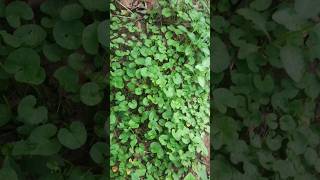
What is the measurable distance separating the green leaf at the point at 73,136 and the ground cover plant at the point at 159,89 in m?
0.09

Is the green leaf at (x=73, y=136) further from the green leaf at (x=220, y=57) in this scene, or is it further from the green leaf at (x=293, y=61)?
Result: the green leaf at (x=293, y=61)

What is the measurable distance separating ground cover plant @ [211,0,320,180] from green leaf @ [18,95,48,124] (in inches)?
22.6

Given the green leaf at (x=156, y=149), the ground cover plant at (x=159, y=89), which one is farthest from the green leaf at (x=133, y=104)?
the green leaf at (x=156, y=149)

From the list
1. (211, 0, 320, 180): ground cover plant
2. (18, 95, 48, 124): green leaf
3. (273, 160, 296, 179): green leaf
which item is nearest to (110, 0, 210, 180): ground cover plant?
(211, 0, 320, 180): ground cover plant

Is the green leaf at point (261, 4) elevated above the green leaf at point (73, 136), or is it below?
above

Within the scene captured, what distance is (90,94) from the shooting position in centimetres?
160

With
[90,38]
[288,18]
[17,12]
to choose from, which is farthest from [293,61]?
[17,12]

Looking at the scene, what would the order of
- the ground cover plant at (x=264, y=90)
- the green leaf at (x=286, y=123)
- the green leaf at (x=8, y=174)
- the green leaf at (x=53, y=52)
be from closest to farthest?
1. the green leaf at (x=8, y=174)
2. the green leaf at (x=53, y=52)
3. the ground cover plant at (x=264, y=90)
4. the green leaf at (x=286, y=123)

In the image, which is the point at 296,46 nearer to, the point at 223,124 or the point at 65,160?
the point at 223,124

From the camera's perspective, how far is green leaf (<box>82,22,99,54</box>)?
1567 mm

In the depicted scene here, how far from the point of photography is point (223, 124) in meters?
1.74

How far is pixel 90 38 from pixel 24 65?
0.22 meters

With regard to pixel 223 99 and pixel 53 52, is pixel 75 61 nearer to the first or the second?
pixel 53 52

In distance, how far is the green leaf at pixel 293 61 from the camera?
1.69 meters
